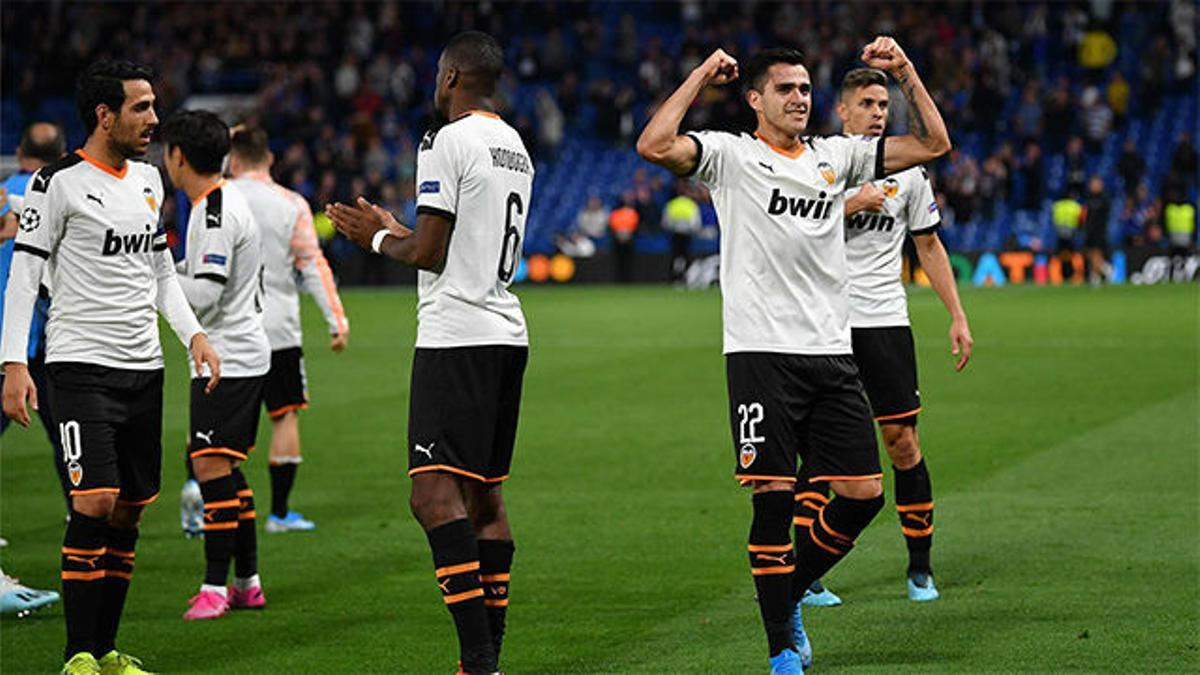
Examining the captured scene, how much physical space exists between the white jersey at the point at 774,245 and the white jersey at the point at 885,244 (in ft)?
5.56

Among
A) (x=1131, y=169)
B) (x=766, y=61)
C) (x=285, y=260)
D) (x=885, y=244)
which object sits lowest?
(x=1131, y=169)

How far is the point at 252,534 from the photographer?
951 cm

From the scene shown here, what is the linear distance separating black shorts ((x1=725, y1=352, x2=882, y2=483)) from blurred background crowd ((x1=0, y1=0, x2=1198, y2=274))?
29.1 m

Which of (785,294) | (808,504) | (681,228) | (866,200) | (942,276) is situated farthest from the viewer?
(681,228)

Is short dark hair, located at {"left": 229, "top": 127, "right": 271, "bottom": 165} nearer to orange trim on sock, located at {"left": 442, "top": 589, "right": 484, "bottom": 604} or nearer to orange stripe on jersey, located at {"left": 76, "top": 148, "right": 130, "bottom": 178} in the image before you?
orange stripe on jersey, located at {"left": 76, "top": 148, "right": 130, "bottom": 178}

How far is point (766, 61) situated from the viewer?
7.66 metres

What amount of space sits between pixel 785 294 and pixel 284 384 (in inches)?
180

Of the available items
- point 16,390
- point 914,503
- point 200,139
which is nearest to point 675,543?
point 914,503

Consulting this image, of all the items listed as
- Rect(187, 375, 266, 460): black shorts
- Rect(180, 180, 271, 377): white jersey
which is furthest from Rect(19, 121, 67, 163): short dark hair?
Rect(187, 375, 266, 460): black shorts

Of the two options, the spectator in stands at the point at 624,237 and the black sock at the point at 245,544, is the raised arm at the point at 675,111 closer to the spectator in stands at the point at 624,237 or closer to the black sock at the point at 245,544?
the black sock at the point at 245,544

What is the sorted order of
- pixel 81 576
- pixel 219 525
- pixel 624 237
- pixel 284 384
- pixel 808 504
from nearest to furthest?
1. pixel 81 576
2. pixel 808 504
3. pixel 219 525
4. pixel 284 384
5. pixel 624 237

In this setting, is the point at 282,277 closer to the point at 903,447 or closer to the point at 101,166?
the point at 101,166

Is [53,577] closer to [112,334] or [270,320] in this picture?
[270,320]

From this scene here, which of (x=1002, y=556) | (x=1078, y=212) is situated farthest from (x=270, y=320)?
(x=1078, y=212)
